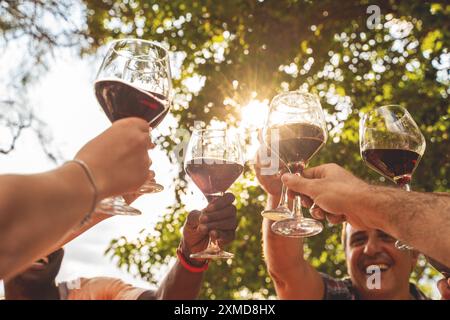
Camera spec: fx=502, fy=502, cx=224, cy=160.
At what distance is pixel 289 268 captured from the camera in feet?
12.2

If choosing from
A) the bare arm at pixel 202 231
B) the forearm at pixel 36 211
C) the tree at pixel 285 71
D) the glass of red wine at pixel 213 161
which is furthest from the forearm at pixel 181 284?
the tree at pixel 285 71

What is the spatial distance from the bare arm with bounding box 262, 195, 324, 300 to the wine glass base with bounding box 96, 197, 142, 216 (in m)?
1.79

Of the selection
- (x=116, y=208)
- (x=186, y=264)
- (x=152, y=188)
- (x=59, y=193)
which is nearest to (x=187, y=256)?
(x=186, y=264)

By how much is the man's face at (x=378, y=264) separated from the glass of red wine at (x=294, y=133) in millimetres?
2232

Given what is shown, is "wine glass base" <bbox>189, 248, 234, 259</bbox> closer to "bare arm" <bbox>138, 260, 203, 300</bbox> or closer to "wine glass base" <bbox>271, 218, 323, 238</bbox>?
"wine glass base" <bbox>271, 218, 323, 238</bbox>

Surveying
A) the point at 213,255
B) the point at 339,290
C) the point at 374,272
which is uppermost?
the point at 213,255

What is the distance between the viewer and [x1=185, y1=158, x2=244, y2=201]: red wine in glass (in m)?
2.28

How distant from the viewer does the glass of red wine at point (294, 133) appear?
2119 millimetres

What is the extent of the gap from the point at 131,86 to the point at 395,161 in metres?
1.18

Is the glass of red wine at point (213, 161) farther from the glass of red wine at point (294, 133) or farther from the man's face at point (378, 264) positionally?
the man's face at point (378, 264)

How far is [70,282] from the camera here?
390cm

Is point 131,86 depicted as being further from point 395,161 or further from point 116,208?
point 395,161

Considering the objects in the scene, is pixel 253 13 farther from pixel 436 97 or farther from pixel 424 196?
pixel 424 196
